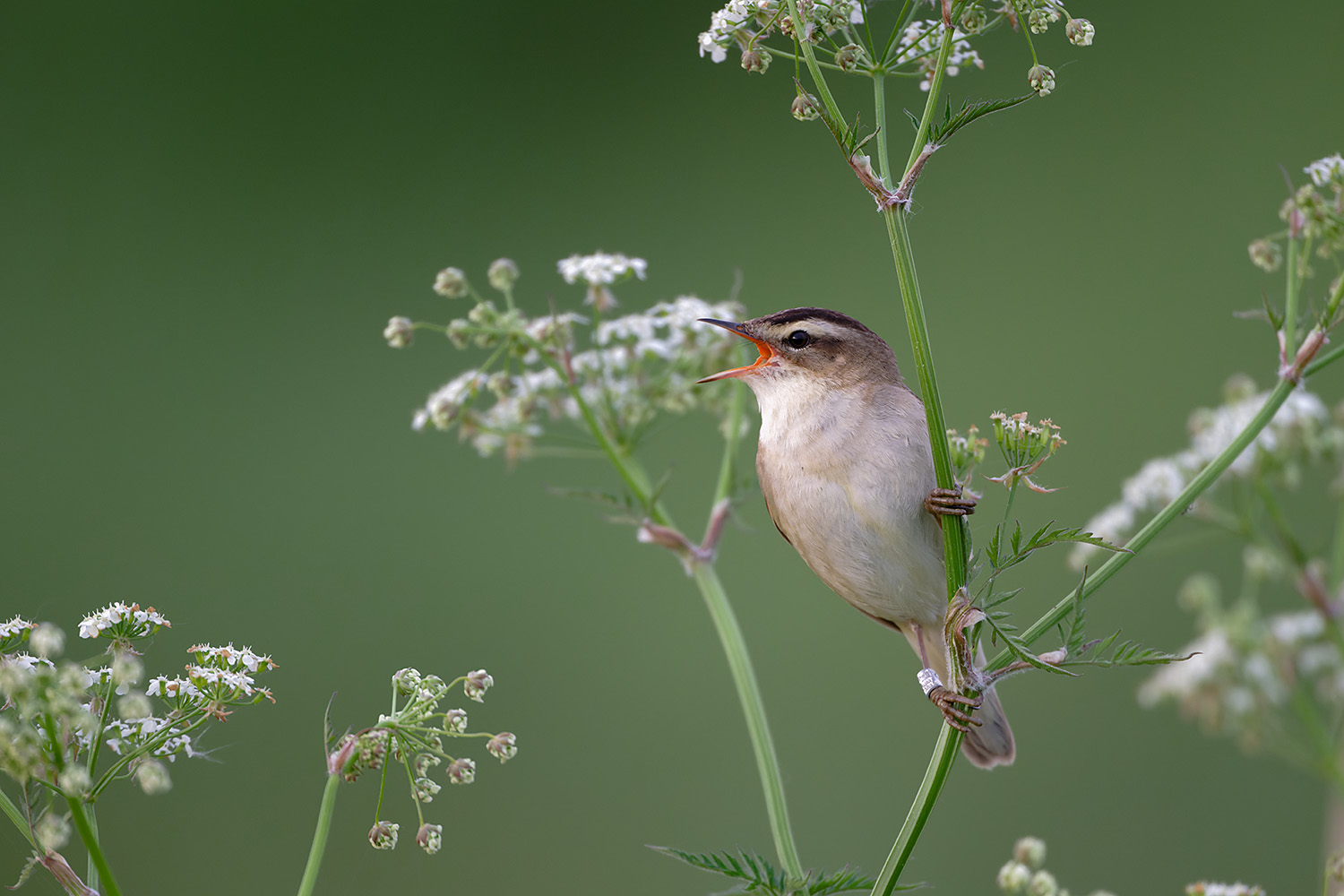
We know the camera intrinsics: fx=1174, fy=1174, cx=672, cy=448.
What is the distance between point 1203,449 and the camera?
211 centimetres

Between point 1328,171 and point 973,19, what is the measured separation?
1.75ft

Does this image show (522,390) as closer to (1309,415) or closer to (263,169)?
(1309,415)

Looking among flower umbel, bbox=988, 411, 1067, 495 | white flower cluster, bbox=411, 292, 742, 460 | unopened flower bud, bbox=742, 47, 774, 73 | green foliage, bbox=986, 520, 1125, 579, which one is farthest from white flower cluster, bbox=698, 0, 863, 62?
white flower cluster, bbox=411, 292, 742, 460

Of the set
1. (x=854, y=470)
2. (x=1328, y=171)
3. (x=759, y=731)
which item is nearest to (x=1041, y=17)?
(x=1328, y=171)

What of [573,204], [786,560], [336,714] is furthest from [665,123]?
[336,714]

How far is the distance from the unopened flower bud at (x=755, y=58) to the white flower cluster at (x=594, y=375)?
813mm

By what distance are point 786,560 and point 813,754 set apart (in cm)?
92

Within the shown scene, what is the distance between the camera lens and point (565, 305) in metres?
6.42

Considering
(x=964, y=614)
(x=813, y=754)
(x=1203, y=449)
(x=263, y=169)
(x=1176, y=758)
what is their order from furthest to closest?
(x=263, y=169) < (x=813, y=754) < (x=1176, y=758) < (x=1203, y=449) < (x=964, y=614)

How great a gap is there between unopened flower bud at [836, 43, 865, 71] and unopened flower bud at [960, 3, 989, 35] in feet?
0.41

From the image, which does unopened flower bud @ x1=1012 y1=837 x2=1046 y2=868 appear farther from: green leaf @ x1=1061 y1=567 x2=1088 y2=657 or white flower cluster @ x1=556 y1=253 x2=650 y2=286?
white flower cluster @ x1=556 y1=253 x2=650 y2=286

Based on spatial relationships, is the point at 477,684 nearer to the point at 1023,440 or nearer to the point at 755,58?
the point at 1023,440

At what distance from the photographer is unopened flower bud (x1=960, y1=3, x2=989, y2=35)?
136 cm

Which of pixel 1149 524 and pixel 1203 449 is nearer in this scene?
pixel 1149 524
